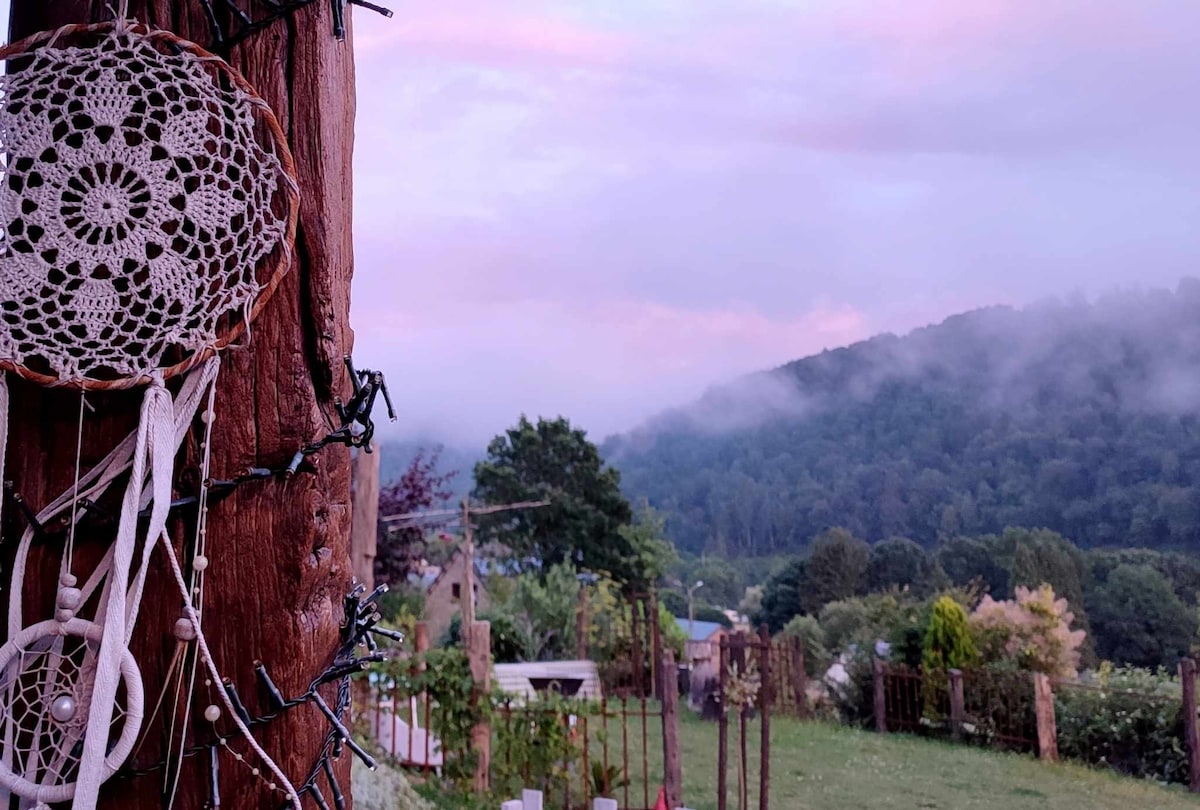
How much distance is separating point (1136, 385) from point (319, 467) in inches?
558

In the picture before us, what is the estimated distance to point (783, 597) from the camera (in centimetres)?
1234

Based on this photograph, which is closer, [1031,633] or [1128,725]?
[1128,725]

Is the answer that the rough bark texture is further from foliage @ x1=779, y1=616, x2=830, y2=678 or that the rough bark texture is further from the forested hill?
the forested hill

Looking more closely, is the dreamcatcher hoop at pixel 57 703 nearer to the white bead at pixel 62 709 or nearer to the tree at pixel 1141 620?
the white bead at pixel 62 709

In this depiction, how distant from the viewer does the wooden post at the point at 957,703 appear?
301 inches

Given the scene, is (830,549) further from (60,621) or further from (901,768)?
(60,621)

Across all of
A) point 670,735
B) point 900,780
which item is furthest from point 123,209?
point 900,780

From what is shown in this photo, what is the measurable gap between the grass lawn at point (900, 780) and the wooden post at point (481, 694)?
1098mm

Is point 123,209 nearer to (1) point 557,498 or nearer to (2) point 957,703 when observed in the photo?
(2) point 957,703

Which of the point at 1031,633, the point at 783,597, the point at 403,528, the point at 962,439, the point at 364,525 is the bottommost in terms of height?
the point at 1031,633

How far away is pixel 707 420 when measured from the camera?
24.7 meters

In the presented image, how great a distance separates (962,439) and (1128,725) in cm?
969

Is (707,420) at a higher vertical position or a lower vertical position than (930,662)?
higher

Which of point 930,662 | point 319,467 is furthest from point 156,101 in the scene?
point 930,662
